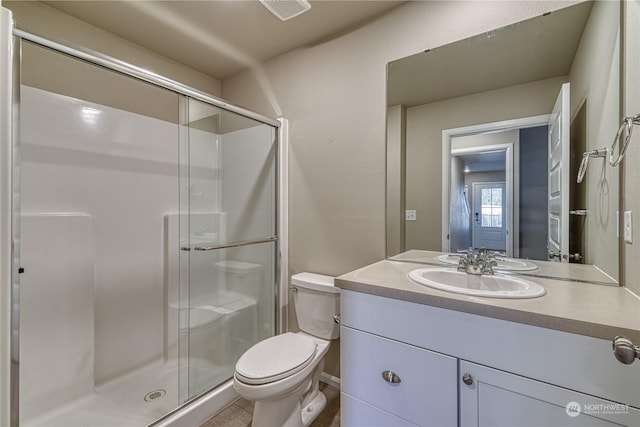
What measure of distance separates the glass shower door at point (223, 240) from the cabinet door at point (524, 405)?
4.90ft

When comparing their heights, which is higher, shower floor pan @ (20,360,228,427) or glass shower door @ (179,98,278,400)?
glass shower door @ (179,98,278,400)

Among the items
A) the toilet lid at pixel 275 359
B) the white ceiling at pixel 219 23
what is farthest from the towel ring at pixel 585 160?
the toilet lid at pixel 275 359

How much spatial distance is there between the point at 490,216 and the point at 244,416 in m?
1.79

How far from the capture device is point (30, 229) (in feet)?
4.97

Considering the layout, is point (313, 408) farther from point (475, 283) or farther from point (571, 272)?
point (571, 272)

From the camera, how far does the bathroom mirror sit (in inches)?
45.9

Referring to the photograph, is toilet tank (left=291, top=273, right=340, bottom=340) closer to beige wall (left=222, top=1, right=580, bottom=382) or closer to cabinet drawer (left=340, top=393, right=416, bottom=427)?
beige wall (left=222, top=1, right=580, bottom=382)

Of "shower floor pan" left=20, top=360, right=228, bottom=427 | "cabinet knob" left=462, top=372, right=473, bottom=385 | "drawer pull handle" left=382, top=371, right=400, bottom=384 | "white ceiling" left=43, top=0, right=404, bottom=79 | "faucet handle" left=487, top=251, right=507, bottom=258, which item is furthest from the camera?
"white ceiling" left=43, top=0, right=404, bottom=79

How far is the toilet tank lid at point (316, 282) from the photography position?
1719mm

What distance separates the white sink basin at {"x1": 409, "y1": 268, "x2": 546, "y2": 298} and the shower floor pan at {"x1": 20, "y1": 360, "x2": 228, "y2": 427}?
1477mm

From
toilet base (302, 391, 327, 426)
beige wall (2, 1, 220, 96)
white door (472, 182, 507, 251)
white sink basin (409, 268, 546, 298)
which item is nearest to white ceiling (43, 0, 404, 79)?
beige wall (2, 1, 220, 96)

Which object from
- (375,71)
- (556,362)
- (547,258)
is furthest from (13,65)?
(547,258)

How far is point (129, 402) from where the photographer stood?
1677 millimetres

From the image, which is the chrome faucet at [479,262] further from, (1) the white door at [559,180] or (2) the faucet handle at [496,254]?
(1) the white door at [559,180]
